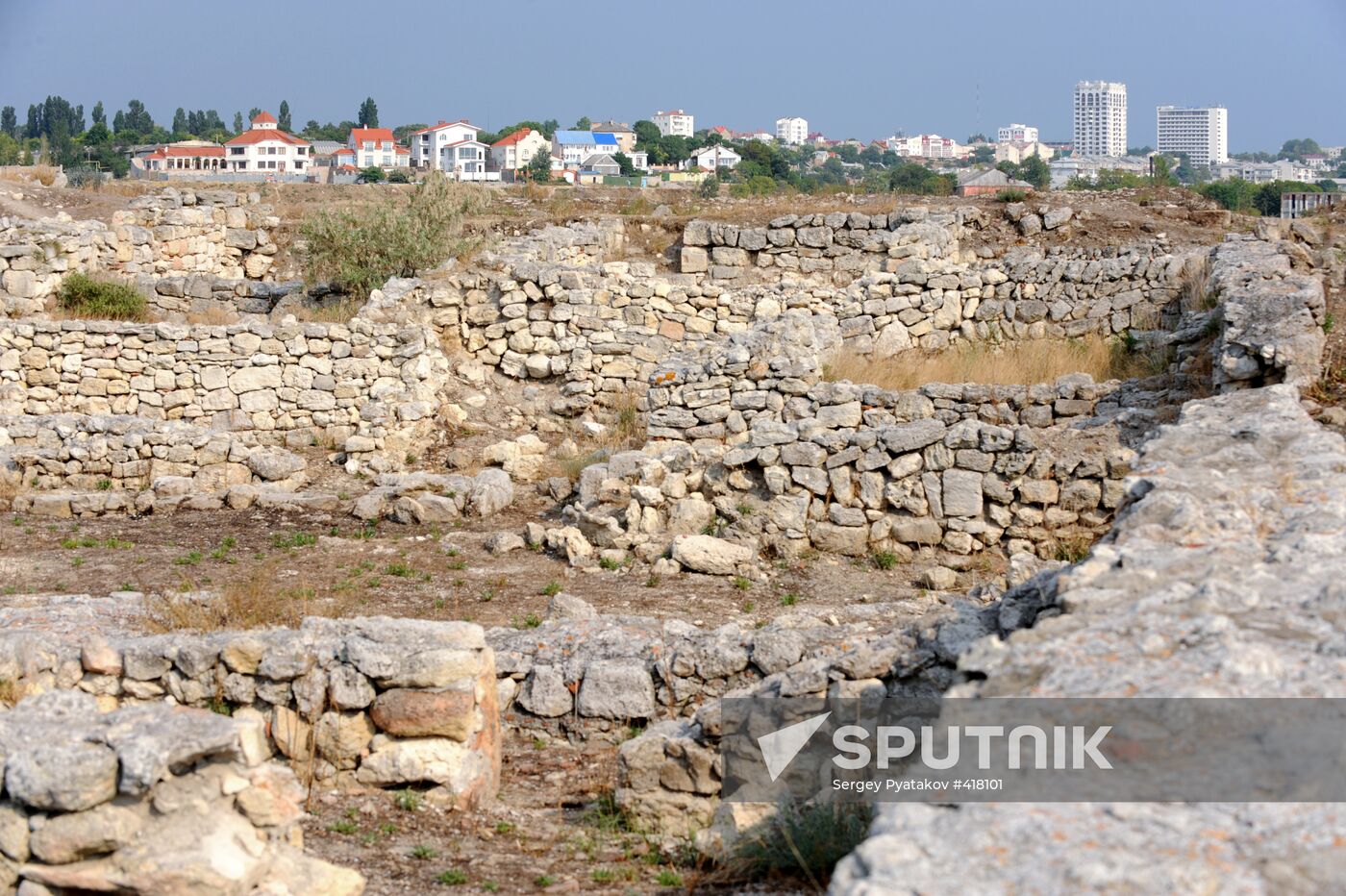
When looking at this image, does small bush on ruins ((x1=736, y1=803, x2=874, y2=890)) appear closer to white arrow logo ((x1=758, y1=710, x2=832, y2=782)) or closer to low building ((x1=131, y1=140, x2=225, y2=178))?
white arrow logo ((x1=758, y1=710, x2=832, y2=782))

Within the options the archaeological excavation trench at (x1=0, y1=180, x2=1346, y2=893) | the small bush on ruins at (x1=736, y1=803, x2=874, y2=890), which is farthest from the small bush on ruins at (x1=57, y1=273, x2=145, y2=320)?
the small bush on ruins at (x1=736, y1=803, x2=874, y2=890)

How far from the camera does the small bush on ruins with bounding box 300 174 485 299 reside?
1880 centimetres

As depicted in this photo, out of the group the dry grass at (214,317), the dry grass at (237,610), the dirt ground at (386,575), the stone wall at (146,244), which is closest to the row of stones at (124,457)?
the dirt ground at (386,575)

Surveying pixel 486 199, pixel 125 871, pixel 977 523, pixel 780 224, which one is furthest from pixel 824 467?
pixel 486 199

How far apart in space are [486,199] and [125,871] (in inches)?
857

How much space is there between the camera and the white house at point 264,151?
9288cm

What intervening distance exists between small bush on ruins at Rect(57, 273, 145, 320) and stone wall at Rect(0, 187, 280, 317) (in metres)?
0.46

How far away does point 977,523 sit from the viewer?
1055 cm

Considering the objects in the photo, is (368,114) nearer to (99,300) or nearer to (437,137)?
(437,137)

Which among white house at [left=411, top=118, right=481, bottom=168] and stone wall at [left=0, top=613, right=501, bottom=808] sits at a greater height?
white house at [left=411, top=118, right=481, bottom=168]

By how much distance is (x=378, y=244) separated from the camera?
1894 cm

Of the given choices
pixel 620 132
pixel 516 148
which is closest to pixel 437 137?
pixel 516 148

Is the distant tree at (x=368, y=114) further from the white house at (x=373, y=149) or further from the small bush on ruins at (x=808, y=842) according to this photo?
the small bush on ruins at (x=808, y=842)

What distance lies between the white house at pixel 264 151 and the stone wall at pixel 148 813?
3670 inches
